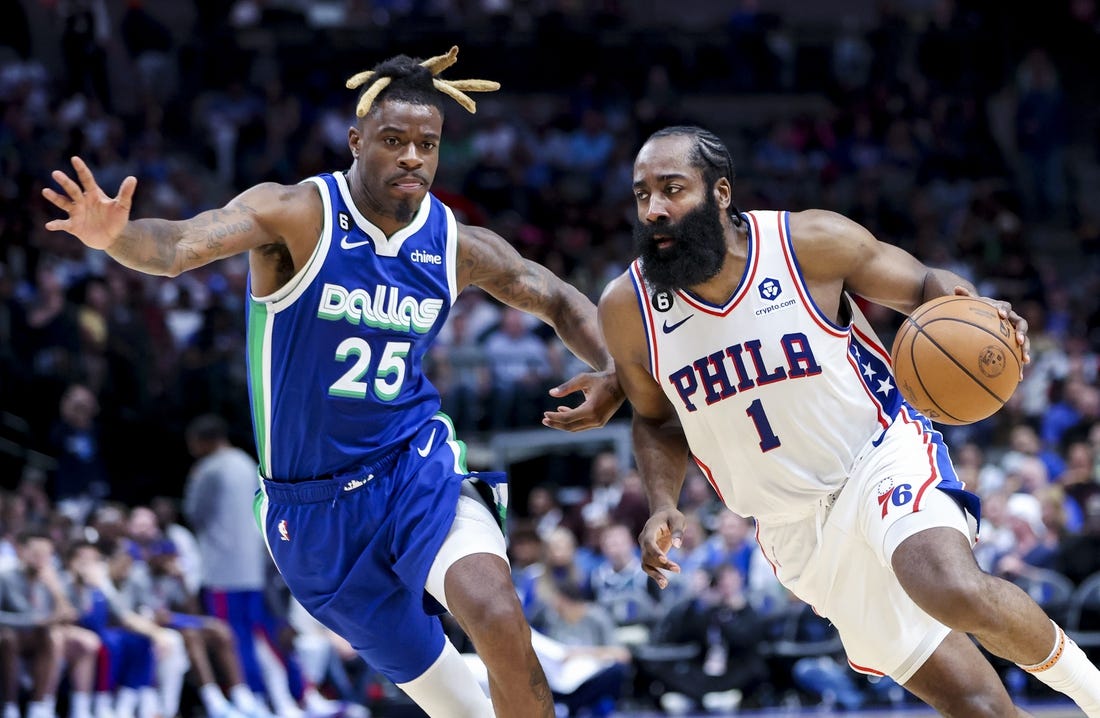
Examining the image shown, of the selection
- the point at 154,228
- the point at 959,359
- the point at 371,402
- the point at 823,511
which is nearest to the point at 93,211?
the point at 154,228

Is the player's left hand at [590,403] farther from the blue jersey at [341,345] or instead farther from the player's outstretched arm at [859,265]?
the player's outstretched arm at [859,265]

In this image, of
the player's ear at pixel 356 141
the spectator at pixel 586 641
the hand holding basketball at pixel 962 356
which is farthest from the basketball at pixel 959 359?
the spectator at pixel 586 641

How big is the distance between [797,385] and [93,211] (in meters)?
2.54

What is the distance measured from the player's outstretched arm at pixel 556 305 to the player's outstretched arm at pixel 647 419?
12 centimetres

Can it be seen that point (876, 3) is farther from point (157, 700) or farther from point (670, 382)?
point (670, 382)

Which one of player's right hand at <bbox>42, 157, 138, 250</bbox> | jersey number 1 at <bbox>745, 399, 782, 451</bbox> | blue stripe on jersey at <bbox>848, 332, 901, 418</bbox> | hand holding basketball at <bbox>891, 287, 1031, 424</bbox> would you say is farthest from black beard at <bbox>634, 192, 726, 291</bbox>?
player's right hand at <bbox>42, 157, 138, 250</bbox>

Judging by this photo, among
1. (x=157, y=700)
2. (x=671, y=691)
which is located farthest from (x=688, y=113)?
(x=157, y=700)

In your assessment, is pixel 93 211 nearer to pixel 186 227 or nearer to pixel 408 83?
pixel 186 227

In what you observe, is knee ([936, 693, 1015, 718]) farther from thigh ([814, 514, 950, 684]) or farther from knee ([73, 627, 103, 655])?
knee ([73, 627, 103, 655])

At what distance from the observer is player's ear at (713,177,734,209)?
575cm

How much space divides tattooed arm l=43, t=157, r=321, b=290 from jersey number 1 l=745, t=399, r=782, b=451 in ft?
5.72

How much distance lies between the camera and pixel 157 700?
10.8m

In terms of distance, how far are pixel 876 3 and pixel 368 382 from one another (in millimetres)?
18579

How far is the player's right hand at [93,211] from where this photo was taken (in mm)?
4719
